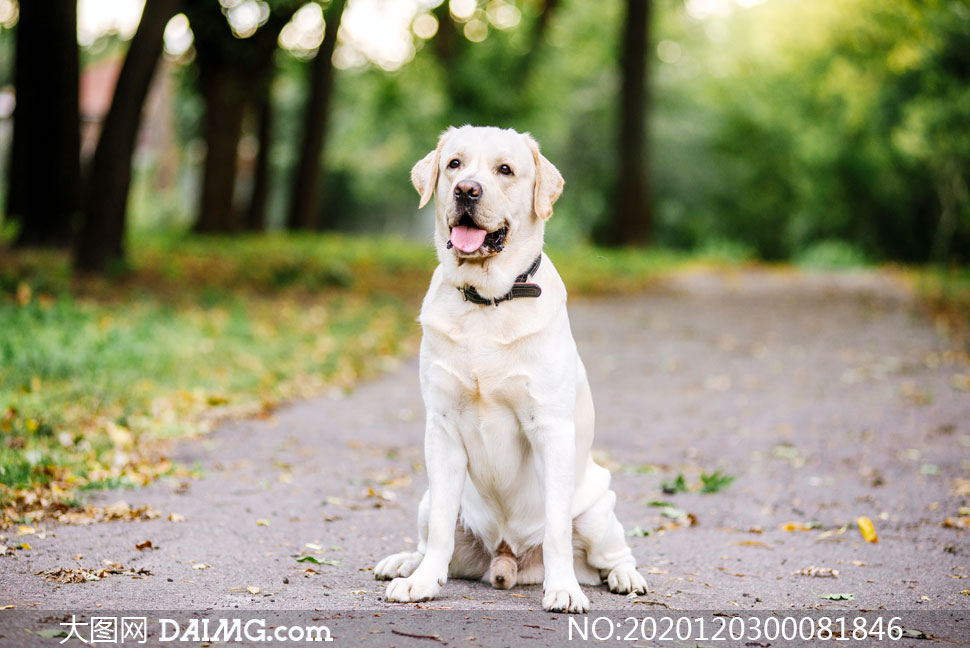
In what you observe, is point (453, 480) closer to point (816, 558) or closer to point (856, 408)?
point (816, 558)

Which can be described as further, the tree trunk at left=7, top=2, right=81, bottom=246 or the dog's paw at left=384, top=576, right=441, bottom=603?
the tree trunk at left=7, top=2, right=81, bottom=246

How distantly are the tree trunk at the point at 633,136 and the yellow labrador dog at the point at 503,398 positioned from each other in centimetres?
2215

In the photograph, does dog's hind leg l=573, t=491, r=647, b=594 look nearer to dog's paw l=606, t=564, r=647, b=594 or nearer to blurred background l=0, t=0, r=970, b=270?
dog's paw l=606, t=564, r=647, b=594

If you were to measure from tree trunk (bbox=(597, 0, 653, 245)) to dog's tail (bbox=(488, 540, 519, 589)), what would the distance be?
22314mm

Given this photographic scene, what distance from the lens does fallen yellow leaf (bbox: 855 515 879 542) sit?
5.55 metres

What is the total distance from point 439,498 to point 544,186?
4.67ft

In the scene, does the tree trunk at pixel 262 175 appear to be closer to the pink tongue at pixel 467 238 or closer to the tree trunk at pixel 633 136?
the tree trunk at pixel 633 136

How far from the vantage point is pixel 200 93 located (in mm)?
23844

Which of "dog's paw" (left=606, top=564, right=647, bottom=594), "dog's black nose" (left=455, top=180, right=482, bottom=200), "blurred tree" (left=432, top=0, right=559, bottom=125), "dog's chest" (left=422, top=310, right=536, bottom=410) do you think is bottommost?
"dog's paw" (left=606, top=564, right=647, bottom=594)

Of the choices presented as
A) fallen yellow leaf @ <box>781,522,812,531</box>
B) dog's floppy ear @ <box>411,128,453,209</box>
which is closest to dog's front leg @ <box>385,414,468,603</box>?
dog's floppy ear @ <box>411,128,453,209</box>

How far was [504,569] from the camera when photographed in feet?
14.5

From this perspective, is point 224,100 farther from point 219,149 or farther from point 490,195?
point 490,195

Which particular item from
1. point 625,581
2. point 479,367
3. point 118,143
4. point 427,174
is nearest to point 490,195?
point 427,174

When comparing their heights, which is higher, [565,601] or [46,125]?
[46,125]
